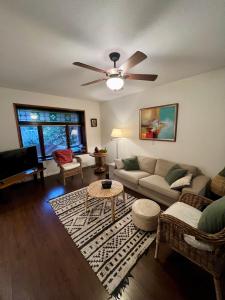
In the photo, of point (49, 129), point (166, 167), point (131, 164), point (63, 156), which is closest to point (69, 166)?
point (63, 156)

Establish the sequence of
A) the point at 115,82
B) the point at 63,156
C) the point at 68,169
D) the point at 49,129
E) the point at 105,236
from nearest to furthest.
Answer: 1. the point at 115,82
2. the point at 105,236
3. the point at 68,169
4. the point at 63,156
5. the point at 49,129

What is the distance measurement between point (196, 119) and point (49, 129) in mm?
3946

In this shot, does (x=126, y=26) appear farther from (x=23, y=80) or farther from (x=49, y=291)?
(x=49, y=291)

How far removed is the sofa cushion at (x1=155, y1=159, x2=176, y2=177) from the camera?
9.56ft

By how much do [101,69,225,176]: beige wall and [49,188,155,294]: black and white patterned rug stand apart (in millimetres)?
1609

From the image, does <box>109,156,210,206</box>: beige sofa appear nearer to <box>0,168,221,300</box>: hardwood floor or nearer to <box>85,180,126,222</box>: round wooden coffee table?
<box>85,180,126,222</box>: round wooden coffee table

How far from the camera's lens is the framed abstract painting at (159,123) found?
2963mm

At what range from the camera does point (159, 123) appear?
10.5 ft

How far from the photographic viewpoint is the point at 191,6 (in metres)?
1.09

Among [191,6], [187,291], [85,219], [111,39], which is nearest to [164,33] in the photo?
[191,6]

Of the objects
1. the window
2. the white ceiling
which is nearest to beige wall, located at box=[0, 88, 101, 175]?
the window

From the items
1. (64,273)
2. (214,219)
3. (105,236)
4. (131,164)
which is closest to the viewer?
(214,219)

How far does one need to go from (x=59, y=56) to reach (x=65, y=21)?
64 centimetres

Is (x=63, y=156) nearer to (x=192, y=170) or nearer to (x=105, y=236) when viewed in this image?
(x=105, y=236)
